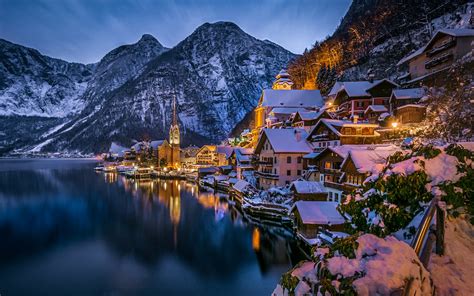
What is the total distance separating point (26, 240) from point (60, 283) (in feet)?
48.5

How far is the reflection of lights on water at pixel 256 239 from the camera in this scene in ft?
86.6

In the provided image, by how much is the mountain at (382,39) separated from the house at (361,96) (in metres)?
8.15

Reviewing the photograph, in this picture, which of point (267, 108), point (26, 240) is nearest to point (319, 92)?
point (267, 108)

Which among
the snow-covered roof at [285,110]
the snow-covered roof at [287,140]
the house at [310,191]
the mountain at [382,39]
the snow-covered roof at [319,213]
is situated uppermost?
the mountain at [382,39]

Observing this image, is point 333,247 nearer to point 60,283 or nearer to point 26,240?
point 60,283

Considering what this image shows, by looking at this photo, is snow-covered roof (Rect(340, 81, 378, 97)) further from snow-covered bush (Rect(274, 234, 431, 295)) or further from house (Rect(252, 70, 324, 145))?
snow-covered bush (Rect(274, 234, 431, 295))

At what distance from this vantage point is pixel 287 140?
40.8m

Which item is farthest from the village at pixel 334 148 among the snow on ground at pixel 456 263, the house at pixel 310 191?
the snow on ground at pixel 456 263

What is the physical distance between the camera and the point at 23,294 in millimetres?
18609

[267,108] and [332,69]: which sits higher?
[332,69]

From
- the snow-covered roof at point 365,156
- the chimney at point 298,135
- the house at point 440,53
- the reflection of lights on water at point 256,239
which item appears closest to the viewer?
the snow-covered roof at point 365,156

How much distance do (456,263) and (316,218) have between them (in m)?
19.4

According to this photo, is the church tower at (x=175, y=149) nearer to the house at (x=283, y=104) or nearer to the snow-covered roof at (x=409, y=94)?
the house at (x=283, y=104)

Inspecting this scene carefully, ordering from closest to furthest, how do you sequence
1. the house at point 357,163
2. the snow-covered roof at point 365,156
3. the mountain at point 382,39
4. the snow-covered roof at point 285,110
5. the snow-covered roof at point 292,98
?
the snow-covered roof at point 365,156 < the house at point 357,163 < the mountain at point 382,39 < the snow-covered roof at point 292,98 < the snow-covered roof at point 285,110
